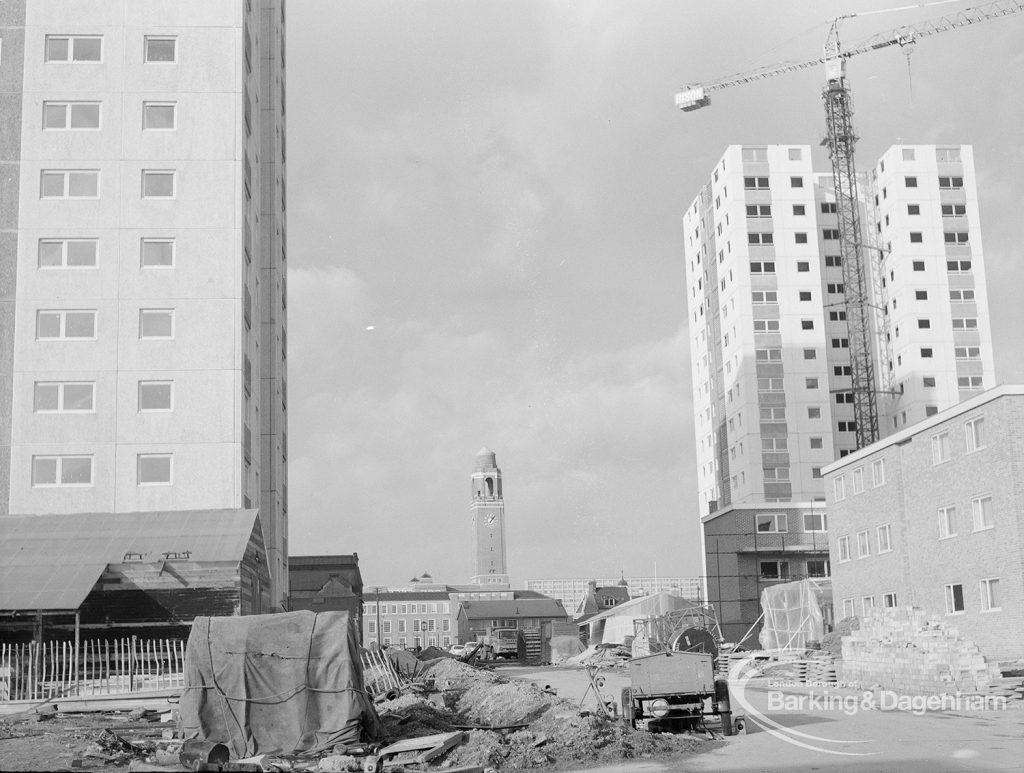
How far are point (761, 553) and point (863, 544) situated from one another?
31629 millimetres

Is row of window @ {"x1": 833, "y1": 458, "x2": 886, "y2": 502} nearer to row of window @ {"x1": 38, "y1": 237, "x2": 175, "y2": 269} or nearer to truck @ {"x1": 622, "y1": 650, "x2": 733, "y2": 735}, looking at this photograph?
truck @ {"x1": 622, "y1": 650, "x2": 733, "y2": 735}

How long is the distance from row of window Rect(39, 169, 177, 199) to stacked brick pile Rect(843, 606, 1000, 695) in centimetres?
3261

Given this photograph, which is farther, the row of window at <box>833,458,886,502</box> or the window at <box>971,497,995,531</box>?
the row of window at <box>833,458,886,502</box>

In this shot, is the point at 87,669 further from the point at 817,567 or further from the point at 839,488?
the point at 817,567

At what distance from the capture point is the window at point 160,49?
4900cm

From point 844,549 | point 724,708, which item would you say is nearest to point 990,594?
point 844,549

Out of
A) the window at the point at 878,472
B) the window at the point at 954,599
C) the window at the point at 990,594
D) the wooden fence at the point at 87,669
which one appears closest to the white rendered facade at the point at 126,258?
the wooden fence at the point at 87,669

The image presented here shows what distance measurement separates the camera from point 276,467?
63219 millimetres

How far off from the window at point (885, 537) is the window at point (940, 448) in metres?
5.43

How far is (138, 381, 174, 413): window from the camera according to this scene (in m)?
45.8

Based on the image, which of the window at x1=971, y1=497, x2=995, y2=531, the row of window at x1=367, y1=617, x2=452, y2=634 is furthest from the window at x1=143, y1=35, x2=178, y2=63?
the row of window at x1=367, y1=617, x2=452, y2=634

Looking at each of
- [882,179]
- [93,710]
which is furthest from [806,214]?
[93,710]

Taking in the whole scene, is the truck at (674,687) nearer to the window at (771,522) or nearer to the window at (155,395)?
the window at (155,395)

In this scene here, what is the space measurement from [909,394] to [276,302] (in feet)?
201
